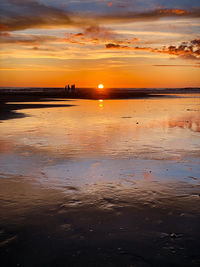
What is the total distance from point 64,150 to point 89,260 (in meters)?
7.69

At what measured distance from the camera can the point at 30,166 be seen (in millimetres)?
9586

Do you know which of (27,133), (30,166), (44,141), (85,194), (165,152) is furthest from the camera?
(27,133)

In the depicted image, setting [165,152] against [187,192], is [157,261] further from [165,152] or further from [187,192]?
[165,152]

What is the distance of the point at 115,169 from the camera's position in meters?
9.25

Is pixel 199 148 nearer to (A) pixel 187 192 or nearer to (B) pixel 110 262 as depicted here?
(A) pixel 187 192

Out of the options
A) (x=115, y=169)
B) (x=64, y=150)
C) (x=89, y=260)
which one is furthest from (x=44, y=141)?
(x=89, y=260)

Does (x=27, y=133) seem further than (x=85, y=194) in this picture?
Yes

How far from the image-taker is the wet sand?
4.66 metres

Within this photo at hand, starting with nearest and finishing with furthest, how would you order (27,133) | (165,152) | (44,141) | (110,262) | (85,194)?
(110,262)
(85,194)
(165,152)
(44,141)
(27,133)

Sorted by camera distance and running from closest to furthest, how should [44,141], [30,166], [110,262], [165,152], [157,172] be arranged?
[110,262]
[157,172]
[30,166]
[165,152]
[44,141]

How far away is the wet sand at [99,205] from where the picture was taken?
4.66m

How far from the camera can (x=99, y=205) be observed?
6.43 m

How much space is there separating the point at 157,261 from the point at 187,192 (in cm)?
310

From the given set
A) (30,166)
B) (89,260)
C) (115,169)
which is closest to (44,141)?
(30,166)
